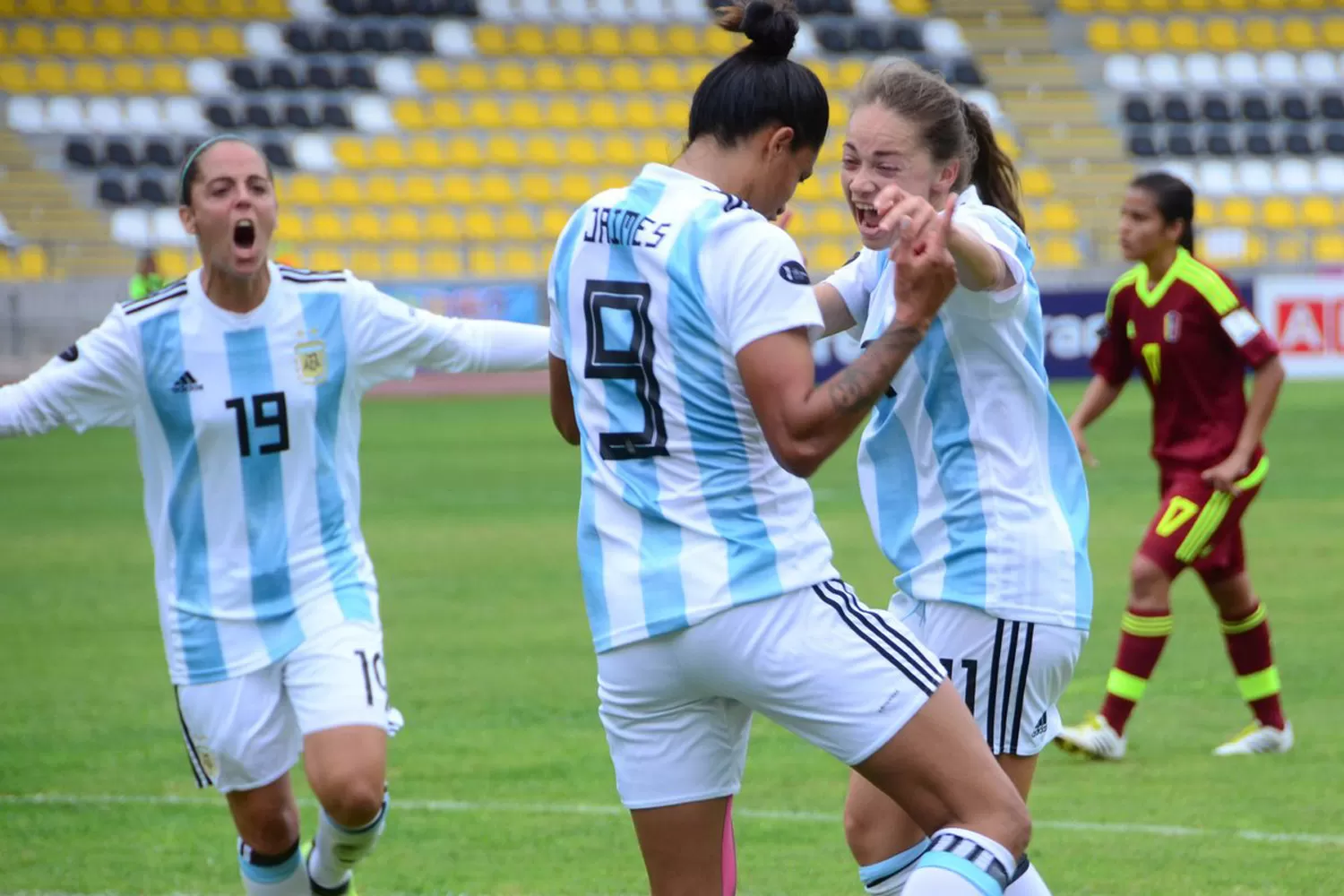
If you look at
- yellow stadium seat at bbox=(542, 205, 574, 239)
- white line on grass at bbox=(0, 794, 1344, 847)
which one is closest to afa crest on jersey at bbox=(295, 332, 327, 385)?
white line on grass at bbox=(0, 794, 1344, 847)

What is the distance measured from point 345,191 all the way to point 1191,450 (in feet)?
82.0

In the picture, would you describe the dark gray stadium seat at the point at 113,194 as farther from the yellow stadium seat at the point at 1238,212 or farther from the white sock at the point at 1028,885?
the white sock at the point at 1028,885

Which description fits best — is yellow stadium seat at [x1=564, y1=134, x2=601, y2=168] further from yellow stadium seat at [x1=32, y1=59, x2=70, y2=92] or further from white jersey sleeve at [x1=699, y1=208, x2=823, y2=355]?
white jersey sleeve at [x1=699, y1=208, x2=823, y2=355]

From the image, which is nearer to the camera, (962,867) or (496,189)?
(962,867)

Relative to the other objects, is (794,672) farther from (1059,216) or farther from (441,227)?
(1059,216)

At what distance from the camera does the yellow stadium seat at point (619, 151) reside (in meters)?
31.6

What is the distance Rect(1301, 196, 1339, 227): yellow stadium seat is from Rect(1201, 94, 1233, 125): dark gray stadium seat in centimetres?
216

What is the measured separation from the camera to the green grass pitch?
18.9 feet

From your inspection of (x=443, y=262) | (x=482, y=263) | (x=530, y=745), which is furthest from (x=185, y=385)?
(x=443, y=262)

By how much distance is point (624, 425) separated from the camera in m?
3.34

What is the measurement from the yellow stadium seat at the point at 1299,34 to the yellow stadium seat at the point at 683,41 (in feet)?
35.5

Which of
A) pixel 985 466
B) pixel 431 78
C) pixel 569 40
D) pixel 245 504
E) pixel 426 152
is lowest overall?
pixel 426 152

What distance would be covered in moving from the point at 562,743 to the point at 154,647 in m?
3.29

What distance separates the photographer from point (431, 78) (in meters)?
32.7
